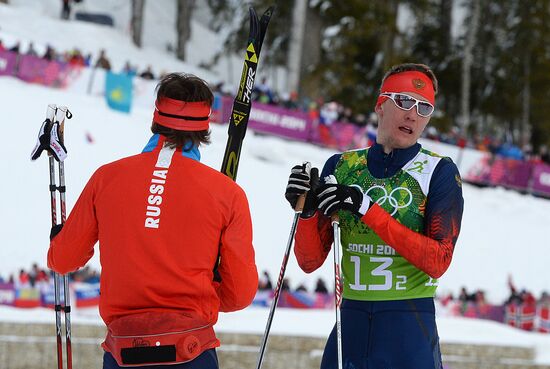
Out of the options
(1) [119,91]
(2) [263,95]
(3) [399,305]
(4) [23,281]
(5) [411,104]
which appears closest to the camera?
(3) [399,305]

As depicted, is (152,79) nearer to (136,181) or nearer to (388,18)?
(388,18)

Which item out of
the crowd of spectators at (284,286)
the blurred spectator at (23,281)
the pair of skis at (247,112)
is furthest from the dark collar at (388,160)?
the crowd of spectators at (284,286)

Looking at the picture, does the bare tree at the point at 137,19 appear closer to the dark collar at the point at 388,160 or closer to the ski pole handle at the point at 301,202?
the dark collar at the point at 388,160

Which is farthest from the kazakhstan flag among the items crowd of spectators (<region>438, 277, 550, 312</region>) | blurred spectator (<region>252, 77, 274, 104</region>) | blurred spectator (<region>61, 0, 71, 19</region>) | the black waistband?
the black waistband

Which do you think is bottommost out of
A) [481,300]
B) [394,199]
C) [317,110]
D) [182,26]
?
[481,300]

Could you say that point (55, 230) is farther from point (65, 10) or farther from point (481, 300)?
point (65, 10)

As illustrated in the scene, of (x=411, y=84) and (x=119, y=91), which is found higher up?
(x=411, y=84)

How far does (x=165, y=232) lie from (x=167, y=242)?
0.03 meters

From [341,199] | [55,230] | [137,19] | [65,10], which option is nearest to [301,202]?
[341,199]

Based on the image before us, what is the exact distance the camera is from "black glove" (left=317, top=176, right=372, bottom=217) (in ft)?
11.1

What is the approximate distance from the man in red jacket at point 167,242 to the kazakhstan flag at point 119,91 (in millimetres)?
19072

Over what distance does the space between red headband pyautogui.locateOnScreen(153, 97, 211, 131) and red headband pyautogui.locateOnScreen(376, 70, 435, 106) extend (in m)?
0.99

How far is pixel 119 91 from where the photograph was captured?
22.0 m

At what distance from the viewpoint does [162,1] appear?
47.2 metres
